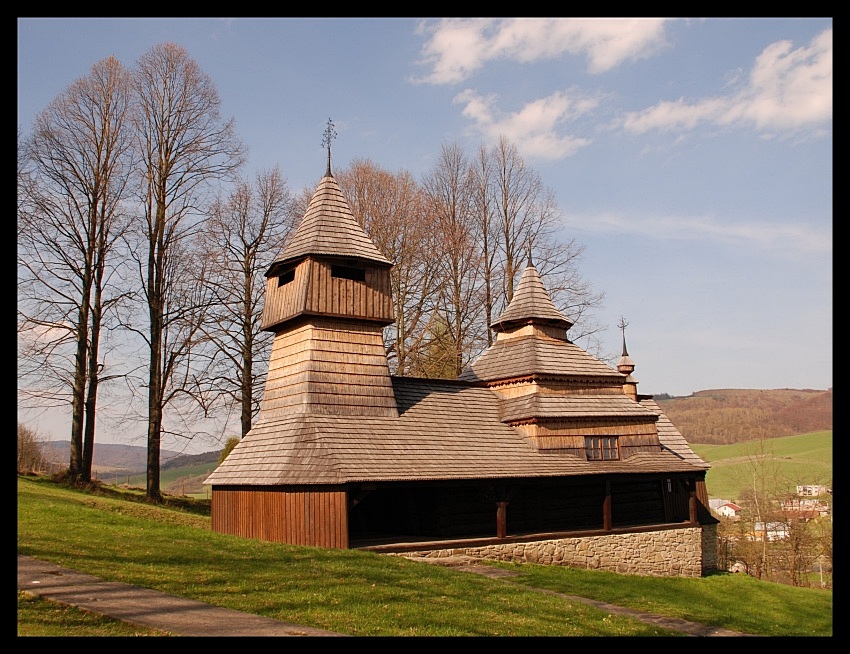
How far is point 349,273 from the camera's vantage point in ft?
73.9

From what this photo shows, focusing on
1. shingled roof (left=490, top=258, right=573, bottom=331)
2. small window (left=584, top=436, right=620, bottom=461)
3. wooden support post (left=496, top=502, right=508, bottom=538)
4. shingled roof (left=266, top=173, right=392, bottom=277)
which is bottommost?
wooden support post (left=496, top=502, right=508, bottom=538)

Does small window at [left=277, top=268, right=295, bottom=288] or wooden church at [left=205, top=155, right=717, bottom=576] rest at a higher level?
small window at [left=277, top=268, right=295, bottom=288]

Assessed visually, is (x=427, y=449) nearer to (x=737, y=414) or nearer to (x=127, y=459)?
(x=737, y=414)

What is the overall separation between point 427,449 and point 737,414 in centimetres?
6091

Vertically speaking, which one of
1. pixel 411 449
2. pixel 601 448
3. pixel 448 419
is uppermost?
pixel 448 419

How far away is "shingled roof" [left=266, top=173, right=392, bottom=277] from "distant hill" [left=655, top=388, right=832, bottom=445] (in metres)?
45.9

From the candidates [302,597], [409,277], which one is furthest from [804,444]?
[302,597]

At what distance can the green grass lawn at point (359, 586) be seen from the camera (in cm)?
1047

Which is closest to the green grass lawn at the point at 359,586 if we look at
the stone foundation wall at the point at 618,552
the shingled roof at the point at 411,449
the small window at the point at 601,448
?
the stone foundation wall at the point at 618,552

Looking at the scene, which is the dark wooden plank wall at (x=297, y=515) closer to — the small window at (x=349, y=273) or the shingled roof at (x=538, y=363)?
the small window at (x=349, y=273)

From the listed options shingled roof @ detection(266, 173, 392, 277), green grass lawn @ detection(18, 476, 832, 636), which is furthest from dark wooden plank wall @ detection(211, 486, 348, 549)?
shingled roof @ detection(266, 173, 392, 277)

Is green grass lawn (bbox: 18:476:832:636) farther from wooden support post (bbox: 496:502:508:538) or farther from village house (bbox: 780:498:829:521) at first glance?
village house (bbox: 780:498:829:521)

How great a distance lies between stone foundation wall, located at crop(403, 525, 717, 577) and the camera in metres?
20.3

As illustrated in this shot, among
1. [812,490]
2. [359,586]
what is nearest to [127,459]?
[812,490]
